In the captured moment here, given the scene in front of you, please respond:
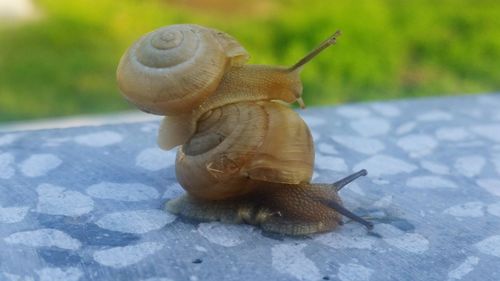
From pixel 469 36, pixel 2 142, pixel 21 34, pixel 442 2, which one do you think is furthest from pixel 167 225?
pixel 442 2

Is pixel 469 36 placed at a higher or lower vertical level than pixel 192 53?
lower

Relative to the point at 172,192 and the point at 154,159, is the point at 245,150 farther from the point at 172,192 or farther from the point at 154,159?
the point at 154,159

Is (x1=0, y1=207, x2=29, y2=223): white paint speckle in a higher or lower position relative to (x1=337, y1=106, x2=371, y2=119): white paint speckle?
lower

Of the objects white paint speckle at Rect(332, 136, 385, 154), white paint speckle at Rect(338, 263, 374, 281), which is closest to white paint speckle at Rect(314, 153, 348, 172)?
white paint speckle at Rect(332, 136, 385, 154)

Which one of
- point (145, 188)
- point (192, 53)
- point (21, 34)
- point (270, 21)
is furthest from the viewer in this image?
point (270, 21)

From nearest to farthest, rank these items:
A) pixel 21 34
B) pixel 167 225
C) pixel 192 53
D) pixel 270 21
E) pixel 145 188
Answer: pixel 192 53
pixel 167 225
pixel 145 188
pixel 21 34
pixel 270 21

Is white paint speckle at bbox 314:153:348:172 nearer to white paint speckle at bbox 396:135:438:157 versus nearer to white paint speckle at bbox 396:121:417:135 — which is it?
white paint speckle at bbox 396:135:438:157

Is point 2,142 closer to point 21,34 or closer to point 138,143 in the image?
point 138,143
